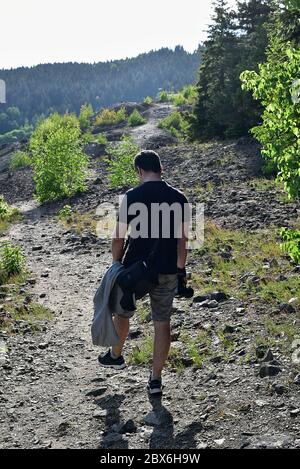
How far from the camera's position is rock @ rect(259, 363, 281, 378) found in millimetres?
6295

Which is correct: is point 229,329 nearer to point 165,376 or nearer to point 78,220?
point 165,376

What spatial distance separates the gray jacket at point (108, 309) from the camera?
6039mm

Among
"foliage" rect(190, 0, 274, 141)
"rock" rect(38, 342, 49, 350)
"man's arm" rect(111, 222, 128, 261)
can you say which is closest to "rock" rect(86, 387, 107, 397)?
"man's arm" rect(111, 222, 128, 261)

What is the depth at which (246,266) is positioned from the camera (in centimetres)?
1109

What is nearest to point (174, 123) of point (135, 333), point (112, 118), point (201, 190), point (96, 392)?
point (112, 118)

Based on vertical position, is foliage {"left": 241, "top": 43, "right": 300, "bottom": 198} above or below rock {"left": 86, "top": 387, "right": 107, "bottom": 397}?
above

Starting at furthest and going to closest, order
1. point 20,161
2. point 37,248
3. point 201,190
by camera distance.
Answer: point 20,161
point 201,190
point 37,248

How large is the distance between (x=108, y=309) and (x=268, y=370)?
1.90 m

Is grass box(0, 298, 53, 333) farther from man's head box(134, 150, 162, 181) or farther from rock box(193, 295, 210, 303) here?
man's head box(134, 150, 162, 181)

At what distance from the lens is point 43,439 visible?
561 centimetres

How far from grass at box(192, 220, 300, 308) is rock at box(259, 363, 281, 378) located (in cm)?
246

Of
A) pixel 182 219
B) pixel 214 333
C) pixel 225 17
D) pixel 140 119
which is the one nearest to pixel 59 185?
pixel 225 17
